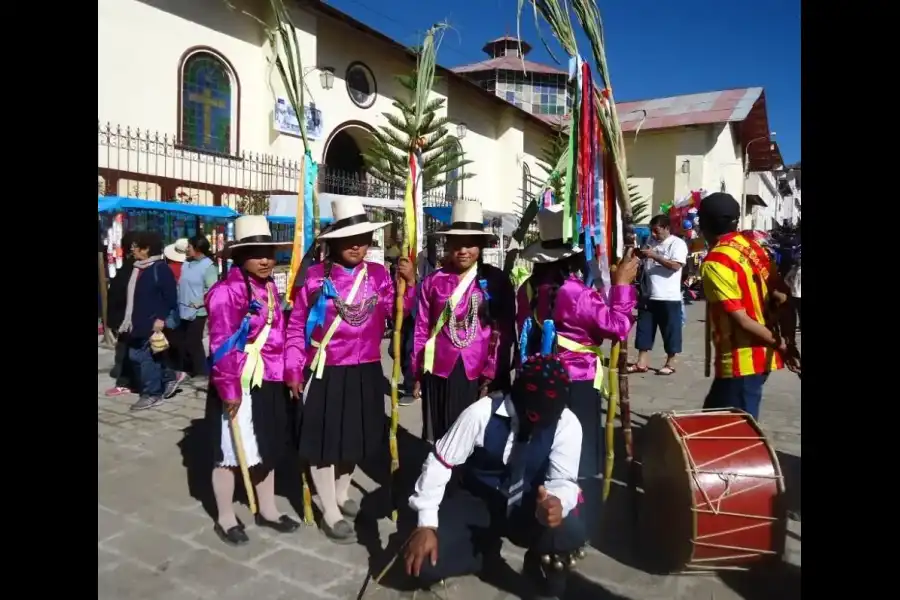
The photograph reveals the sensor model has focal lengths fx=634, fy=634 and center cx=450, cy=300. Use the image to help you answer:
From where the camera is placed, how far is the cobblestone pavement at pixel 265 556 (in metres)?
2.98

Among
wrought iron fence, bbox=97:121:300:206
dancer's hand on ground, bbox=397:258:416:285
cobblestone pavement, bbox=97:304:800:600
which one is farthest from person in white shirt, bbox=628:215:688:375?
wrought iron fence, bbox=97:121:300:206

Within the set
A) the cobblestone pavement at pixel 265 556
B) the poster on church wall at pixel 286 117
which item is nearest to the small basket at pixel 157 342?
the cobblestone pavement at pixel 265 556

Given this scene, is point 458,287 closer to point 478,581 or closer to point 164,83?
point 478,581

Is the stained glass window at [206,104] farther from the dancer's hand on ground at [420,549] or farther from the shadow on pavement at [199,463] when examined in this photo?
the dancer's hand on ground at [420,549]

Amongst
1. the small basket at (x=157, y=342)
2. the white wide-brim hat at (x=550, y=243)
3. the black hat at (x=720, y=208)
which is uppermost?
the black hat at (x=720, y=208)

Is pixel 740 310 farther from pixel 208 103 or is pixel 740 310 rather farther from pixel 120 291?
pixel 208 103

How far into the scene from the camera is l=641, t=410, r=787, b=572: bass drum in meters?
2.79

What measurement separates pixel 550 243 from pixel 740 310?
1044mm

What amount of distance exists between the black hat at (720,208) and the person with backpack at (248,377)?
2364 millimetres

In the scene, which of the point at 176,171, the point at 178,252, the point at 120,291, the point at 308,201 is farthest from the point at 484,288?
the point at 176,171

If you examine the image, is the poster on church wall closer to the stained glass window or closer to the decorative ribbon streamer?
the stained glass window

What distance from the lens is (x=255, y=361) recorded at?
3484mm

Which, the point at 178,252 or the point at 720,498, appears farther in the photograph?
the point at 178,252
